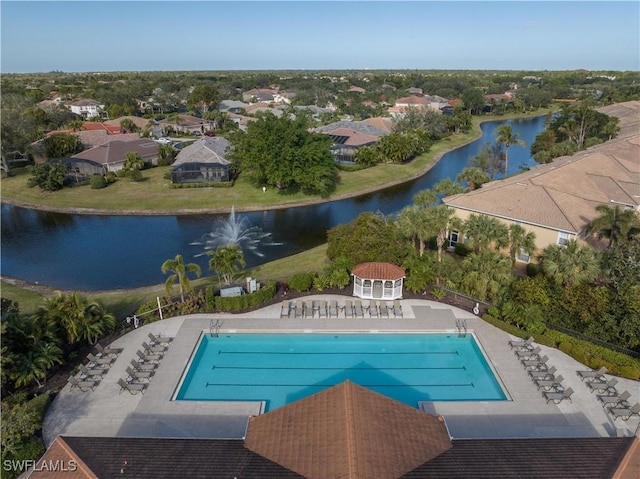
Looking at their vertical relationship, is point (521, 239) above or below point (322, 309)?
above

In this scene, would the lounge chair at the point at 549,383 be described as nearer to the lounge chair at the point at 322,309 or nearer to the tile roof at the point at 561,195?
the lounge chair at the point at 322,309

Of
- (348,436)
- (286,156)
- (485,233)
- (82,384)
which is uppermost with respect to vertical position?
(286,156)

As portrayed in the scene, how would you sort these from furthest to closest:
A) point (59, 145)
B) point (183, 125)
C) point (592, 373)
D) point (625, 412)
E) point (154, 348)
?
point (183, 125), point (59, 145), point (154, 348), point (592, 373), point (625, 412)

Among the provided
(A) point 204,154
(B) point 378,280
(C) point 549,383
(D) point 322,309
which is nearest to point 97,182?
(A) point 204,154

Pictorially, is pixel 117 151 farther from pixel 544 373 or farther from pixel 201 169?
pixel 544 373

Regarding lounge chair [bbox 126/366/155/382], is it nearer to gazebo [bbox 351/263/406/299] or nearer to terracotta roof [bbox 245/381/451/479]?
terracotta roof [bbox 245/381/451/479]

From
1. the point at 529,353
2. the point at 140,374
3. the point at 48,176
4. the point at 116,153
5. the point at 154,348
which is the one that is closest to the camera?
the point at 140,374

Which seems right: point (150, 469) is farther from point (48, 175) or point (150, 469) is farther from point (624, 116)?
point (624, 116)

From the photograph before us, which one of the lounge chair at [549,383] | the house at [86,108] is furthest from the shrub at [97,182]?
the house at [86,108]

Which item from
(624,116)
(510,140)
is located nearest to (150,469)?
(510,140)
